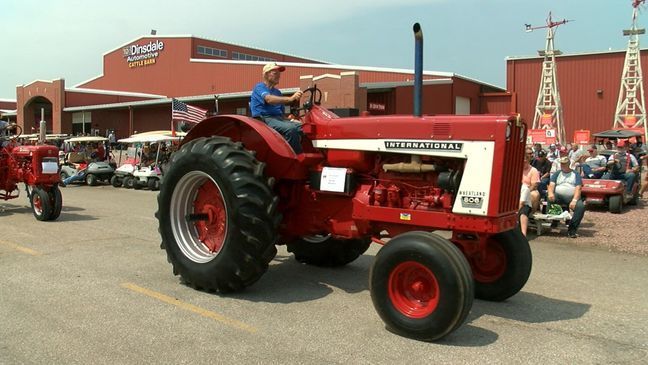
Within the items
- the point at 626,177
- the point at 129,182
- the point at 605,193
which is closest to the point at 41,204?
the point at 129,182

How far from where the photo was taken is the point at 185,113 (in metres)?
21.1

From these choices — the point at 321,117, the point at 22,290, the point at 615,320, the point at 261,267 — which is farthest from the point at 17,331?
the point at 615,320

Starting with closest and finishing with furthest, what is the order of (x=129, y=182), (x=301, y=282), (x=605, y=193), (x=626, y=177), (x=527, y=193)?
(x=301, y=282) → (x=527, y=193) → (x=605, y=193) → (x=626, y=177) → (x=129, y=182)

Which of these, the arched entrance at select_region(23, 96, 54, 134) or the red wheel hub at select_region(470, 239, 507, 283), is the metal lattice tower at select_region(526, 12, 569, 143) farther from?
the arched entrance at select_region(23, 96, 54, 134)

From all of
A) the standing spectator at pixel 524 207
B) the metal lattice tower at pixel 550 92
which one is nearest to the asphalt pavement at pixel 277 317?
the standing spectator at pixel 524 207

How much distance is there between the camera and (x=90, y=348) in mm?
3920

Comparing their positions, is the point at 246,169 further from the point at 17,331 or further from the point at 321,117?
the point at 17,331

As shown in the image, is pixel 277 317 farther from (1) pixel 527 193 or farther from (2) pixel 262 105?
(1) pixel 527 193

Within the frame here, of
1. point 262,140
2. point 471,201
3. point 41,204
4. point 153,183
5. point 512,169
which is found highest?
point 262,140

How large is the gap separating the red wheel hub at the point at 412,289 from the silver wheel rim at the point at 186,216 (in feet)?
6.74

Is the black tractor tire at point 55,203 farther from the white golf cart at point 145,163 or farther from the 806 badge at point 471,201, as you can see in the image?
the white golf cart at point 145,163

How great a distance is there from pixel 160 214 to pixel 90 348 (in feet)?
6.86

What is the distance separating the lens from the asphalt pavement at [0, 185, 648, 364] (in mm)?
3877

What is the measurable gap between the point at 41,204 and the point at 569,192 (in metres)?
9.08
